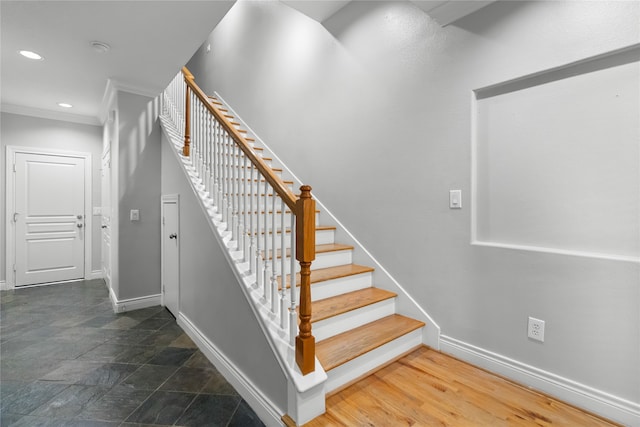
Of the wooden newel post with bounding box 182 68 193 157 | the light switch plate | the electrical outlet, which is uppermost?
the wooden newel post with bounding box 182 68 193 157

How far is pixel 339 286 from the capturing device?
2.27 m

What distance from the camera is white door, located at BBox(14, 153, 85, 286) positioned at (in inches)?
165

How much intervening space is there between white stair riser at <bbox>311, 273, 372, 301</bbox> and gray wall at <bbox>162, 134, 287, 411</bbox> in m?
0.53

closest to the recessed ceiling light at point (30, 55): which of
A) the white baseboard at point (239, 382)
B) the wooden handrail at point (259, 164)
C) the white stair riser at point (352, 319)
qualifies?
the wooden handrail at point (259, 164)

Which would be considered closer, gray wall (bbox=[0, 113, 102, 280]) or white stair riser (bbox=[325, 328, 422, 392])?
white stair riser (bbox=[325, 328, 422, 392])

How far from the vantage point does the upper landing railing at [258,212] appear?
144cm

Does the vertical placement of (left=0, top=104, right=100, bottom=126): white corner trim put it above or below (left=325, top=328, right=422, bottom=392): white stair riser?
above

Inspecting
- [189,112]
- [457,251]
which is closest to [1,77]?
[189,112]

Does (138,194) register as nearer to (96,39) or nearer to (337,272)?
(96,39)

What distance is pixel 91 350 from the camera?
238cm

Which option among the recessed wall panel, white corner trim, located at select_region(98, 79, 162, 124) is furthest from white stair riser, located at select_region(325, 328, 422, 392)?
white corner trim, located at select_region(98, 79, 162, 124)

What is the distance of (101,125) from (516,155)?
5856 mm

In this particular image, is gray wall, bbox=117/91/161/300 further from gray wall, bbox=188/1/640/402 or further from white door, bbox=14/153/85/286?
white door, bbox=14/153/85/286

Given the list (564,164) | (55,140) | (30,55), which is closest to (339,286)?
(564,164)
